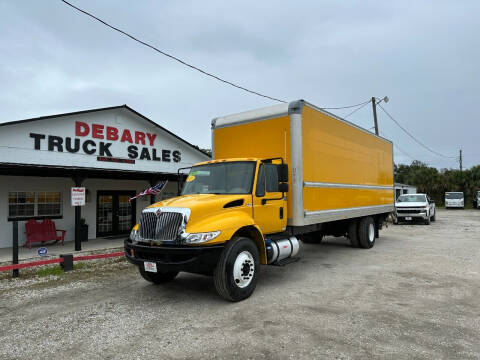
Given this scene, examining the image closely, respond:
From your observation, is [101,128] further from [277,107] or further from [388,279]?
[388,279]

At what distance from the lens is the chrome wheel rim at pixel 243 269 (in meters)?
5.11

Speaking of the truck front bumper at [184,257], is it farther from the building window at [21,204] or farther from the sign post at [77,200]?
the building window at [21,204]

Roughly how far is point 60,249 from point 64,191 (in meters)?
2.96

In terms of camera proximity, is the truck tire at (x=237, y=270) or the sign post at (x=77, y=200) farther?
the sign post at (x=77, y=200)

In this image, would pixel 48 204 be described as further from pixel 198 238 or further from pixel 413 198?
pixel 413 198

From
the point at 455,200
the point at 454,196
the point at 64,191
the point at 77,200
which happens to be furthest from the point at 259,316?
the point at 454,196

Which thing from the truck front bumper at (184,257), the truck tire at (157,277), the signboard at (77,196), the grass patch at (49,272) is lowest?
the grass patch at (49,272)

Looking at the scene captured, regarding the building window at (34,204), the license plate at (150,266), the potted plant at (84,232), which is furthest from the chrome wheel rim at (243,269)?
the building window at (34,204)

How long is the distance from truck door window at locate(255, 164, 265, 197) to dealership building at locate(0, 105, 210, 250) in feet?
24.1

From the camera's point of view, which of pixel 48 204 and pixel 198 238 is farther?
pixel 48 204

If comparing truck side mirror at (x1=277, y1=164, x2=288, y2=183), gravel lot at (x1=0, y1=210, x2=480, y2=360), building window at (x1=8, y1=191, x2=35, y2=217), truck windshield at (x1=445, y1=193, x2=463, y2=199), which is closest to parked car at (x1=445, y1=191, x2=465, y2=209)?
truck windshield at (x1=445, y1=193, x2=463, y2=199)

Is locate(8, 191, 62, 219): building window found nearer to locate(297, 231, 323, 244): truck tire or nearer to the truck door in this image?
locate(297, 231, 323, 244): truck tire

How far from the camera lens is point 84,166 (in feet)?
43.0

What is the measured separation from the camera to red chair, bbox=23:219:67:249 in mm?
11563
